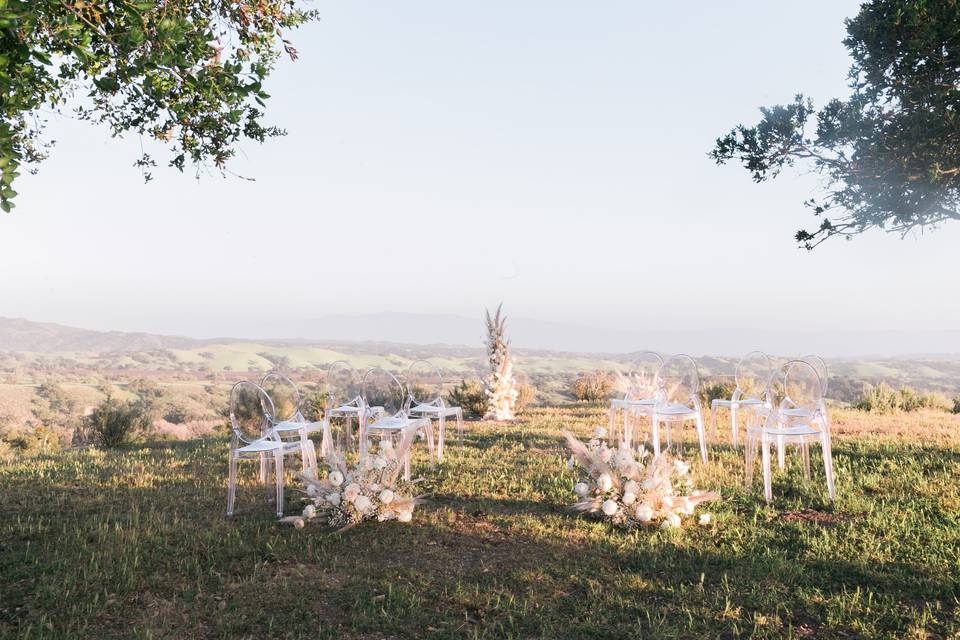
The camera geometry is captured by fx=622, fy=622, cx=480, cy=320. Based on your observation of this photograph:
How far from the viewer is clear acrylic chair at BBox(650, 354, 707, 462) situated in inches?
289

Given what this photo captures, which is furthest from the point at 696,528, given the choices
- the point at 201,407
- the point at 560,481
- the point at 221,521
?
the point at 201,407

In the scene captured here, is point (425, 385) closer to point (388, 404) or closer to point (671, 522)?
point (388, 404)

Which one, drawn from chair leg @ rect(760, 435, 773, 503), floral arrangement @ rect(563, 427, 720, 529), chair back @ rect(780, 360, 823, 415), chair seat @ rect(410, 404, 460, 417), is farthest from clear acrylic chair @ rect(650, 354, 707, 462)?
chair seat @ rect(410, 404, 460, 417)

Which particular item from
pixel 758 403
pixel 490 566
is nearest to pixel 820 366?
pixel 758 403

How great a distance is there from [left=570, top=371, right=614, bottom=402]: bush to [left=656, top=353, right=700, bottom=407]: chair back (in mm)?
8722

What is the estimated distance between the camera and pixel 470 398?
15.0 metres

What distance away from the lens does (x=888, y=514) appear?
18.2 feet

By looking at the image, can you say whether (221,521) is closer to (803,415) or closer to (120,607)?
(120,607)

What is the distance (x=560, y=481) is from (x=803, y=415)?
2703 mm

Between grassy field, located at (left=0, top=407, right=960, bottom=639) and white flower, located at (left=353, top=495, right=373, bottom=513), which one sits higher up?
white flower, located at (left=353, top=495, right=373, bottom=513)

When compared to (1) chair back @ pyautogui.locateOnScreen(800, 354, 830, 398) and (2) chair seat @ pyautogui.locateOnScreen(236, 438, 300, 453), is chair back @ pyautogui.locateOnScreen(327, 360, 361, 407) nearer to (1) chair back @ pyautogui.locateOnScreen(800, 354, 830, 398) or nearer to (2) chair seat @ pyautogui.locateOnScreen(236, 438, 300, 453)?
(2) chair seat @ pyautogui.locateOnScreen(236, 438, 300, 453)

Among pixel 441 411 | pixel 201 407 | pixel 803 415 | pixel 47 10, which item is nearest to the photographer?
pixel 47 10

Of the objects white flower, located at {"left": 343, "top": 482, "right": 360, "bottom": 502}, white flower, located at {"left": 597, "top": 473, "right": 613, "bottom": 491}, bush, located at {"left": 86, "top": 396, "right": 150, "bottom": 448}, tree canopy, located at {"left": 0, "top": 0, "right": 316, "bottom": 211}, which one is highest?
tree canopy, located at {"left": 0, "top": 0, "right": 316, "bottom": 211}

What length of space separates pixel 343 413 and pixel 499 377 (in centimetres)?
527
